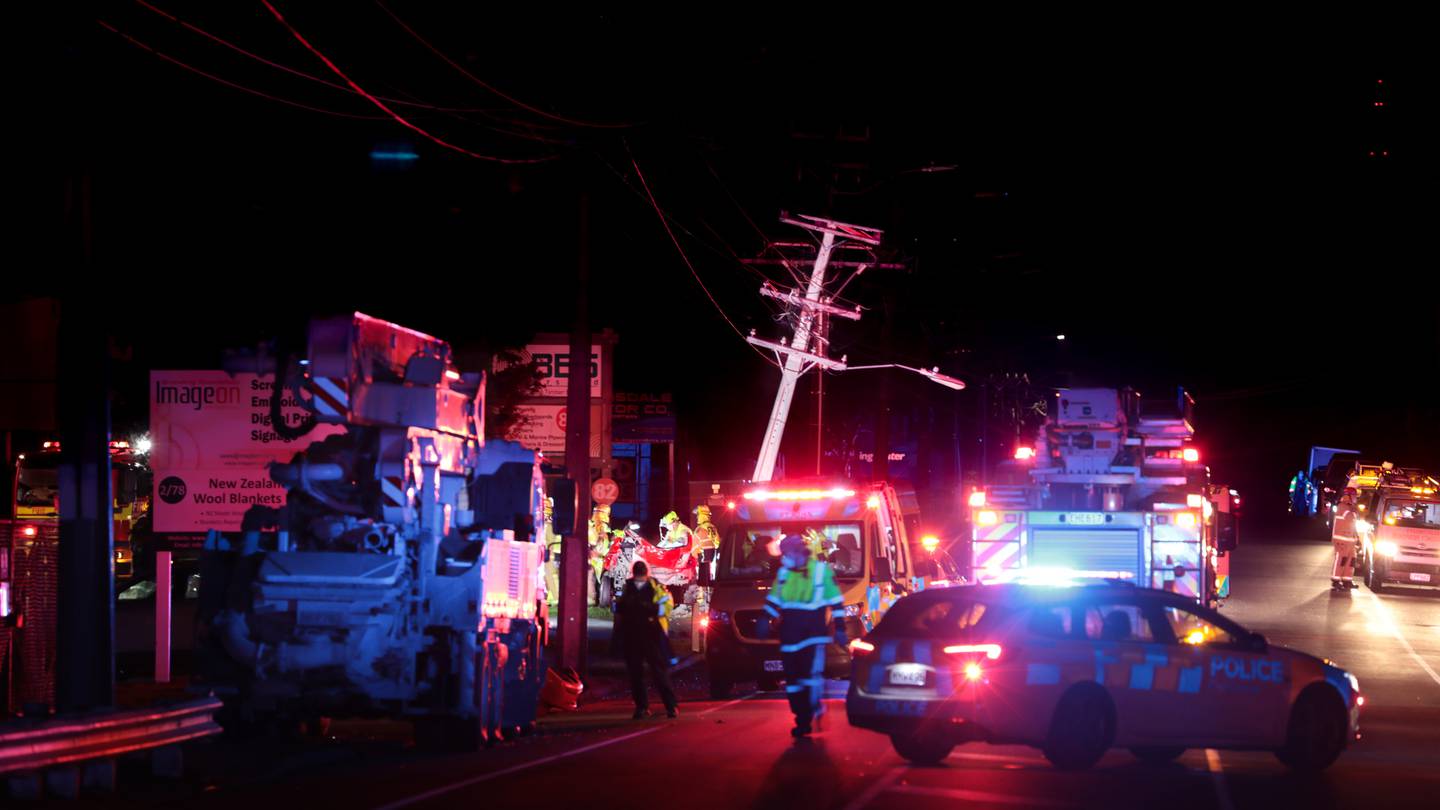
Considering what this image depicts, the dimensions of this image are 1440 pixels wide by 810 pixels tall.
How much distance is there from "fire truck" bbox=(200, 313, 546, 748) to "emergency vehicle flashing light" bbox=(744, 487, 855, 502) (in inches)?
302

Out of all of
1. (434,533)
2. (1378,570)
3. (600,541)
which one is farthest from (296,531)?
(1378,570)

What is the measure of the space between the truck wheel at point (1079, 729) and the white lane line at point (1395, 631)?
40.1 ft

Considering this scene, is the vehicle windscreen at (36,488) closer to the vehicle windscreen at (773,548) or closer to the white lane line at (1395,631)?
the vehicle windscreen at (773,548)

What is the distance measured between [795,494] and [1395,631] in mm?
14643

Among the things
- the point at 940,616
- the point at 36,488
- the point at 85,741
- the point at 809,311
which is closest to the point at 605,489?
the point at 36,488

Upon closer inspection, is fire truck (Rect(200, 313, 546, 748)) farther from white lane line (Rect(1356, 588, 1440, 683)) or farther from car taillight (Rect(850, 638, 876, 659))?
white lane line (Rect(1356, 588, 1440, 683))

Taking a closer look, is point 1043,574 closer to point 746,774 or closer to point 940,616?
point 940,616

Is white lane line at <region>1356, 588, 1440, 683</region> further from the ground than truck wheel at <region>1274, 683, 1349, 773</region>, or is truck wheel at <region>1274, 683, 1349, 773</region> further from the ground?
truck wheel at <region>1274, 683, 1349, 773</region>

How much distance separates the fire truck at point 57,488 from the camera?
1823cm

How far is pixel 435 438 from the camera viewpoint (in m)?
14.7

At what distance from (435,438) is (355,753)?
271cm

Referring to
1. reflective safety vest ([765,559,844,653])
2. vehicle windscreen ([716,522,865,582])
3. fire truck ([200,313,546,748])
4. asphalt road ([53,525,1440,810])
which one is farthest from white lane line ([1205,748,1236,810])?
vehicle windscreen ([716,522,865,582])

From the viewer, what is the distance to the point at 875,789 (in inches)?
464

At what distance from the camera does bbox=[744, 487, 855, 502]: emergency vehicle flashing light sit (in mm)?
21828
